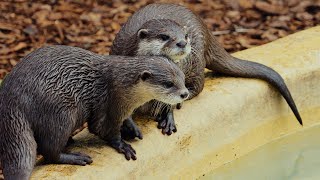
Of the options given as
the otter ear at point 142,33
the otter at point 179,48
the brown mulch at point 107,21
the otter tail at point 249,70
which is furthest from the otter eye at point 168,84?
the brown mulch at point 107,21

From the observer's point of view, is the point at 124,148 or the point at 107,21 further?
the point at 107,21

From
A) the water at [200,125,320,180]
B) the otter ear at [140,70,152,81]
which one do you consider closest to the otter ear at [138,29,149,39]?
the otter ear at [140,70,152,81]

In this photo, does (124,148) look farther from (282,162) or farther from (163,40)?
(282,162)

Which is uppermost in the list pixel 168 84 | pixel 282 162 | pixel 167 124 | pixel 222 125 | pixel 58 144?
pixel 168 84

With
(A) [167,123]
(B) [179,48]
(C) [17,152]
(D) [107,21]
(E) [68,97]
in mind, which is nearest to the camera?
(C) [17,152]

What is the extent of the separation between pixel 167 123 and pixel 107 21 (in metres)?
2.14

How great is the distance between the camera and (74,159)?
3225mm

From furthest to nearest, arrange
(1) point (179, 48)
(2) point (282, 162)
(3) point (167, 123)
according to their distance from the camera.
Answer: (2) point (282, 162) < (3) point (167, 123) < (1) point (179, 48)

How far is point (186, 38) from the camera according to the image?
354cm

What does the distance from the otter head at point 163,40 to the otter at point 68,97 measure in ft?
0.36

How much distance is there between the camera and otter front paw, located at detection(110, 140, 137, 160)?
3307mm

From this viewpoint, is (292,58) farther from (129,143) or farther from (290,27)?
(290,27)

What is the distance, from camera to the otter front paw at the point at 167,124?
352cm

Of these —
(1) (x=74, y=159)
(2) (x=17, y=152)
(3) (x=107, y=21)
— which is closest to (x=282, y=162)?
(1) (x=74, y=159)
